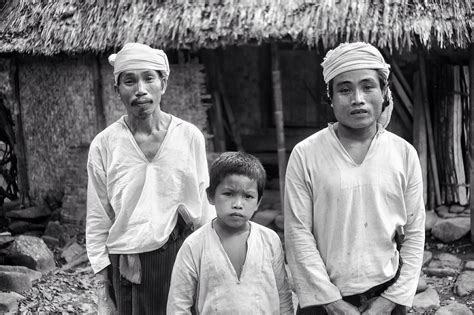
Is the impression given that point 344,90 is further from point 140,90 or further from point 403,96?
point 403,96

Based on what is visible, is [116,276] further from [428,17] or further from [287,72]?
[287,72]

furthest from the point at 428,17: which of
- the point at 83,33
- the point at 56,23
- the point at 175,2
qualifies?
the point at 56,23

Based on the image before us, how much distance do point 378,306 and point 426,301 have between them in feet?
11.4

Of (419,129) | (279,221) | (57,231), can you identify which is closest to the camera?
(419,129)

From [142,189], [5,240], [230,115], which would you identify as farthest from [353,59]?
[230,115]

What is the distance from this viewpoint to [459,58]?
7730mm

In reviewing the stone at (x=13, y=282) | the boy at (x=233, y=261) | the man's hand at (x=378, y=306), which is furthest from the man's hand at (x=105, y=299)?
the stone at (x=13, y=282)

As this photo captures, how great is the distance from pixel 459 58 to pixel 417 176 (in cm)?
592

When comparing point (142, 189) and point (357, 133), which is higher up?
point (357, 133)

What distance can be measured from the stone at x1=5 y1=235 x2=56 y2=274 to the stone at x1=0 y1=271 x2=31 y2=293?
85 centimetres

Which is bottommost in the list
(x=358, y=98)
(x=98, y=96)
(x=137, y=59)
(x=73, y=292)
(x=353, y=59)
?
(x=73, y=292)

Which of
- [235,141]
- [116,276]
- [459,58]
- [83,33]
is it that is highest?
[83,33]

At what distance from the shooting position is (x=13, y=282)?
5805 mm

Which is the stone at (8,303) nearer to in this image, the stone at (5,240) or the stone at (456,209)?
the stone at (5,240)
